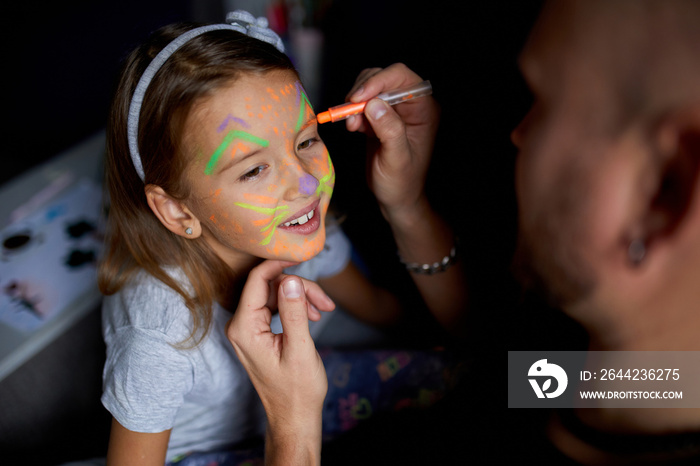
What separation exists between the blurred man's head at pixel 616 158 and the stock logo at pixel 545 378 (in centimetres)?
22

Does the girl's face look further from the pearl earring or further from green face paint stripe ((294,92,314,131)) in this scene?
the pearl earring

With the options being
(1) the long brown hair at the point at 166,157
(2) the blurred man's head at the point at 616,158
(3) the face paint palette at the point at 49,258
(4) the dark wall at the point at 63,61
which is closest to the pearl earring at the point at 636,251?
(2) the blurred man's head at the point at 616,158

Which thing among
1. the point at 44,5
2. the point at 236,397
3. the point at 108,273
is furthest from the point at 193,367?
the point at 44,5

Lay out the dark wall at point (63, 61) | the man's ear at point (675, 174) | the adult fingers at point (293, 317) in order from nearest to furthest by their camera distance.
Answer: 1. the man's ear at point (675, 174)
2. the adult fingers at point (293, 317)
3. the dark wall at point (63, 61)

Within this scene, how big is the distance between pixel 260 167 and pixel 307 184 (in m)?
0.08

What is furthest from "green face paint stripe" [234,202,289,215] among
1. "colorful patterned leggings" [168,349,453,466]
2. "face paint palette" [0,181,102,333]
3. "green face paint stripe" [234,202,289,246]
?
"face paint palette" [0,181,102,333]

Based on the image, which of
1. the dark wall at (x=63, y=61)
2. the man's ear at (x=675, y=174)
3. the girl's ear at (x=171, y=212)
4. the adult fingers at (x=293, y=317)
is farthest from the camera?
the dark wall at (x=63, y=61)

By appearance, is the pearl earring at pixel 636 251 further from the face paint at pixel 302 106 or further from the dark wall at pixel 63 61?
the dark wall at pixel 63 61

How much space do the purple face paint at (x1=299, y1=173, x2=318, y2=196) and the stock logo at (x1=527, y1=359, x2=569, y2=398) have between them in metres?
0.53

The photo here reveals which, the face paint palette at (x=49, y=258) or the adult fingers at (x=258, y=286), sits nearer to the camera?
the adult fingers at (x=258, y=286)

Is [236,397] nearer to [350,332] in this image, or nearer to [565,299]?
[350,332]

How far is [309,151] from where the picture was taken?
35.8 inches

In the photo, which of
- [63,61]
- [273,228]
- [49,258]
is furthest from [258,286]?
[63,61]

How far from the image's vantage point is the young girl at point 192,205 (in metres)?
0.81
